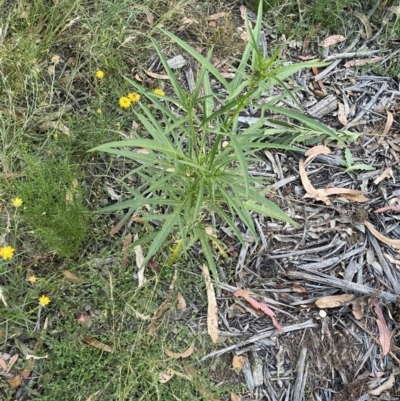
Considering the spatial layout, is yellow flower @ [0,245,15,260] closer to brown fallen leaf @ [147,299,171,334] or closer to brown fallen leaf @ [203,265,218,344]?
brown fallen leaf @ [147,299,171,334]

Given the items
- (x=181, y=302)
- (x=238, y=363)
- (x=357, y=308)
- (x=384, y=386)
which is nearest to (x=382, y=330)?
(x=357, y=308)

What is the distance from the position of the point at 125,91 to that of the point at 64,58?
1.57 ft

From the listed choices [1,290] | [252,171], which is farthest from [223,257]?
[1,290]

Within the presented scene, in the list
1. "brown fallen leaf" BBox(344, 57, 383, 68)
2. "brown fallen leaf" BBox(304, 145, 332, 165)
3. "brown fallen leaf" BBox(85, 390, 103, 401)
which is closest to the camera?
"brown fallen leaf" BBox(85, 390, 103, 401)

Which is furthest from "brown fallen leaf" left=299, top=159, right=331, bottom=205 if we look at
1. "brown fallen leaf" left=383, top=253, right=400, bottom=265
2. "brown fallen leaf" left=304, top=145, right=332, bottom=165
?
"brown fallen leaf" left=383, top=253, right=400, bottom=265

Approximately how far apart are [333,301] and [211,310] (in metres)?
0.60

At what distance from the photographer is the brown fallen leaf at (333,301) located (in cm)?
257

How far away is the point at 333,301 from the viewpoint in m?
2.58

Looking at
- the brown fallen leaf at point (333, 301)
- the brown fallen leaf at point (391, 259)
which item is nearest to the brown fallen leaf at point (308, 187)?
the brown fallen leaf at point (391, 259)

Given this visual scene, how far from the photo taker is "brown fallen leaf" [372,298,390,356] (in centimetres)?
252

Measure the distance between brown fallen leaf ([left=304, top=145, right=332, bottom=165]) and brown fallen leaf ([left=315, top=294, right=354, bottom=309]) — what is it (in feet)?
2.50

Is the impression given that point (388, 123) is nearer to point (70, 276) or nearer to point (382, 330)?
point (382, 330)

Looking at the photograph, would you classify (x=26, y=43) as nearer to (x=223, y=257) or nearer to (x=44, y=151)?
(x=44, y=151)

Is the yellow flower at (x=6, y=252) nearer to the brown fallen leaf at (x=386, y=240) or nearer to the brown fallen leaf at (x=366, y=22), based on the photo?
the brown fallen leaf at (x=386, y=240)
